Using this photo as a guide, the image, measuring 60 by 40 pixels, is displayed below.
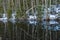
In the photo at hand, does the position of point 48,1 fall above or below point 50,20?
above

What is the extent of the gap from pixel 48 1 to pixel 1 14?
374cm

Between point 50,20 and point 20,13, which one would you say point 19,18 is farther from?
point 50,20

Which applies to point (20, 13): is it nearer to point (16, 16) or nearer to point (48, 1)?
point (16, 16)

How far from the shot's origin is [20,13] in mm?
14734

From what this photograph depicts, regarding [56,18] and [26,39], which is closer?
[26,39]

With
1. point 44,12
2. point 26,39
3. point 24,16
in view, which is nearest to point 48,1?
point 44,12

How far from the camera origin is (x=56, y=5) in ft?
49.0

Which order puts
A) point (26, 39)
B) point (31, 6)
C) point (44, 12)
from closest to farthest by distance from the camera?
1. point (26, 39)
2. point (44, 12)
3. point (31, 6)

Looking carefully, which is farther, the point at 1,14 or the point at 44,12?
the point at 1,14

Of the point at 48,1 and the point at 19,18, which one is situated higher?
the point at 48,1

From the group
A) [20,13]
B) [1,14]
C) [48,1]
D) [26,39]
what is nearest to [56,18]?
[48,1]

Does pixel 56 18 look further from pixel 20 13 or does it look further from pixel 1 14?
pixel 1 14

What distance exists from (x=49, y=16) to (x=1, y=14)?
3.66m

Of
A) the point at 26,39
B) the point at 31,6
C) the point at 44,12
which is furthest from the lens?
the point at 31,6
